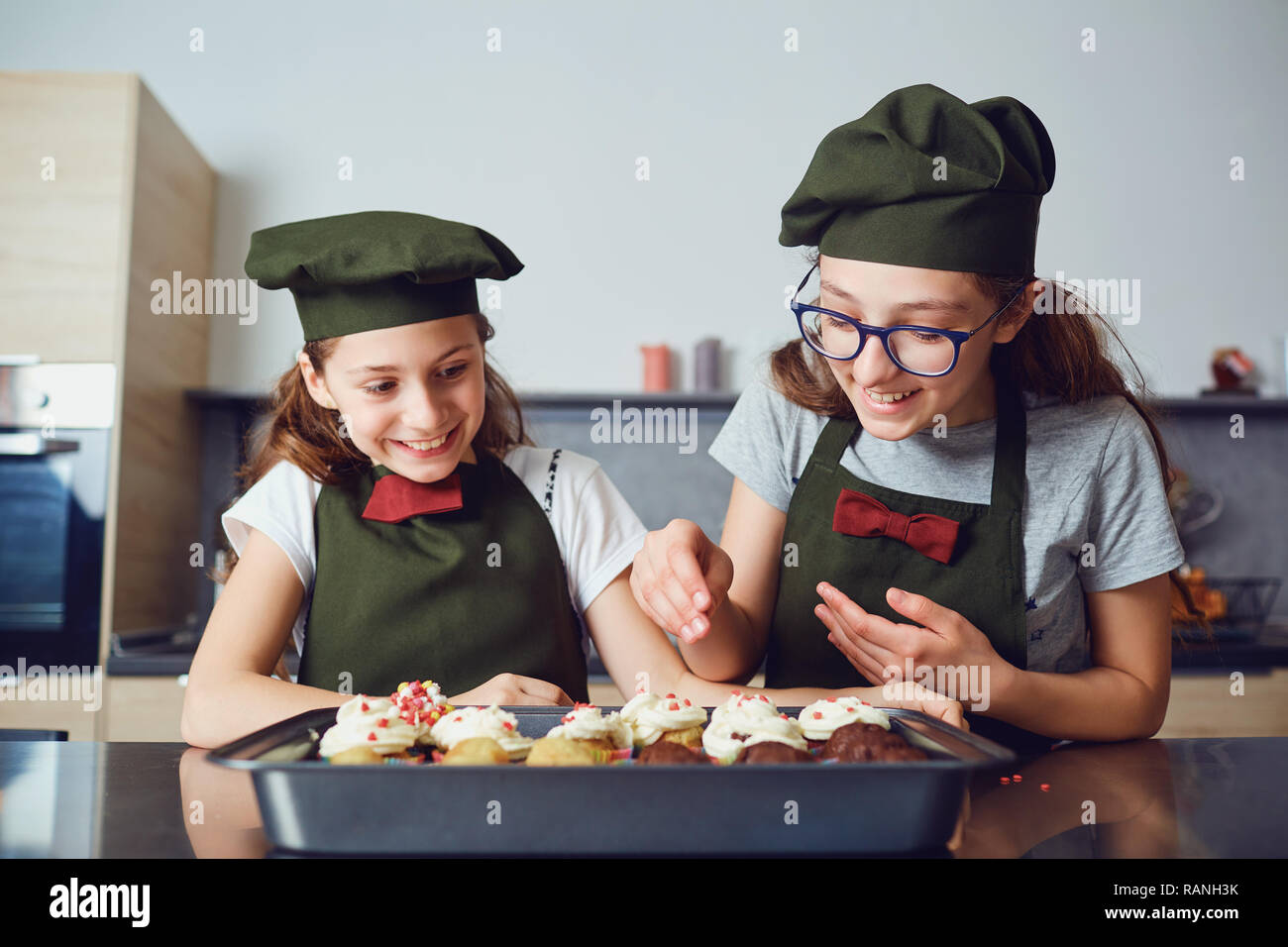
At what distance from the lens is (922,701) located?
97cm

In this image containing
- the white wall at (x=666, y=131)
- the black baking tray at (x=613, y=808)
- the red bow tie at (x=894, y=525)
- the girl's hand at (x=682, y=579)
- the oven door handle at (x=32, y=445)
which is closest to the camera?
the black baking tray at (x=613, y=808)

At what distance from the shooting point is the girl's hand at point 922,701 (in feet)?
3.07

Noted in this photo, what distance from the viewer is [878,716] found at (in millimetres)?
893

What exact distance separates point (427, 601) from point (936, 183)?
0.81 meters

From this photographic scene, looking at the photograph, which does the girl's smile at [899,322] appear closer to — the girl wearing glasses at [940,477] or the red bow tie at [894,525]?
the girl wearing glasses at [940,477]

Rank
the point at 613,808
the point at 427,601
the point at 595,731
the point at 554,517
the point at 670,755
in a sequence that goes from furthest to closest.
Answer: the point at 554,517, the point at 427,601, the point at 595,731, the point at 670,755, the point at 613,808

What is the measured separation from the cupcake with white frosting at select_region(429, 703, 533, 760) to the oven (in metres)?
1.99

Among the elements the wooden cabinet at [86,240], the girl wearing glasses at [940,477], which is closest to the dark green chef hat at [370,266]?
the girl wearing glasses at [940,477]

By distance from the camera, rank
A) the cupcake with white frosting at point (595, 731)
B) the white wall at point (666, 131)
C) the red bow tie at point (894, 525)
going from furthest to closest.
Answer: the white wall at point (666, 131) < the red bow tie at point (894, 525) < the cupcake with white frosting at point (595, 731)

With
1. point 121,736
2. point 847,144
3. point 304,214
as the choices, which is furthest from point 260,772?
point 304,214

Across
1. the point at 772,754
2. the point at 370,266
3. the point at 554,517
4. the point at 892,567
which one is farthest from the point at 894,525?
the point at 370,266

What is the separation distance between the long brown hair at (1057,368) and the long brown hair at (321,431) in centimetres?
43

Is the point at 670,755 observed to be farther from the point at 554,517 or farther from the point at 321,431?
the point at 321,431

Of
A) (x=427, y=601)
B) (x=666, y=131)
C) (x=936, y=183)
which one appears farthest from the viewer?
(x=666, y=131)
